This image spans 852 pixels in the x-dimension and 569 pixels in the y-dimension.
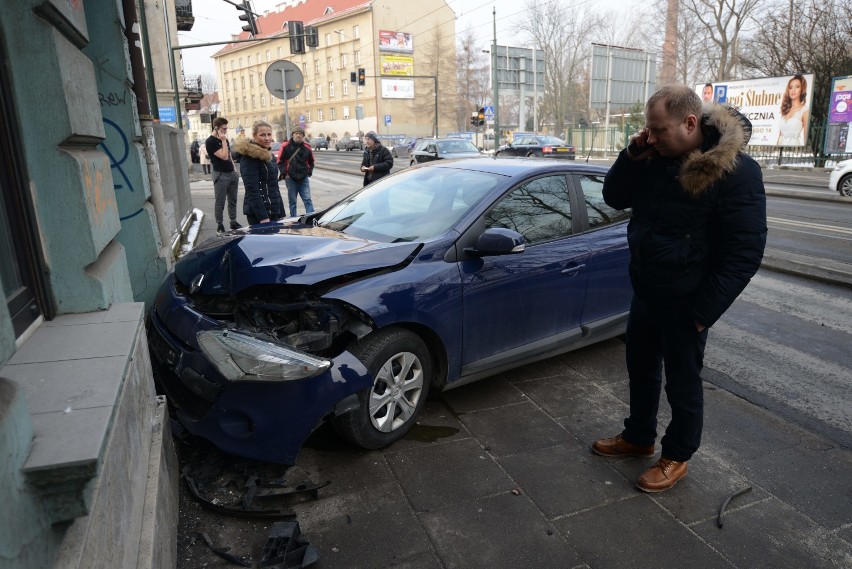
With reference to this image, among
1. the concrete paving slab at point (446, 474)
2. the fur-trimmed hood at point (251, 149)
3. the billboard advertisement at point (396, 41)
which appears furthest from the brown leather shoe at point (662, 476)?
the billboard advertisement at point (396, 41)

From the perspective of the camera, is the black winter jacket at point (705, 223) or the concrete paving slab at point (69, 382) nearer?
the concrete paving slab at point (69, 382)

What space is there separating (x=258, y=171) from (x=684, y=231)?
269 inches

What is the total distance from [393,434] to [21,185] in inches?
85.6

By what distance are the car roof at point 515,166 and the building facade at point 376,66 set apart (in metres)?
62.5

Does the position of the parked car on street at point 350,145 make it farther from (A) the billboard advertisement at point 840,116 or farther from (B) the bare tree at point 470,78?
(A) the billboard advertisement at point 840,116

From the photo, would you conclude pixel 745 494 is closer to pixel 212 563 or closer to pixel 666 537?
pixel 666 537

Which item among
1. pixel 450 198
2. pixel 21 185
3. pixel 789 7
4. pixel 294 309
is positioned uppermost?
pixel 789 7

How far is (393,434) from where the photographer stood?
345 cm

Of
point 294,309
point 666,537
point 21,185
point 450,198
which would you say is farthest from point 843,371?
point 21,185

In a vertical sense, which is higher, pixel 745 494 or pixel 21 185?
pixel 21 185

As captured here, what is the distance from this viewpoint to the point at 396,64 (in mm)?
72188

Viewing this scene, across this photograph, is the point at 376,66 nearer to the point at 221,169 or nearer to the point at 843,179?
Result: the point at 843,179

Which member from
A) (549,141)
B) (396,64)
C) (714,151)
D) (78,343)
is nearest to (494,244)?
(714,151)

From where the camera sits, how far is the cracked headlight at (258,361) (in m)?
2.81
